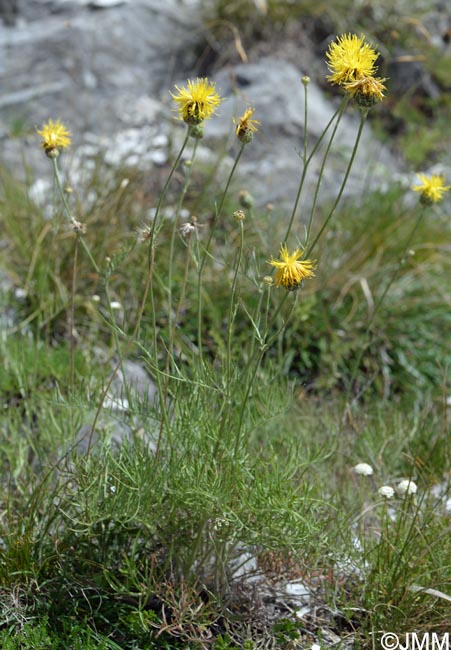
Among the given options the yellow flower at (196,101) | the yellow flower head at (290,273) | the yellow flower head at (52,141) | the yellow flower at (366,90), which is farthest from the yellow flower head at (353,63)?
the yellow flower head at (52,141)

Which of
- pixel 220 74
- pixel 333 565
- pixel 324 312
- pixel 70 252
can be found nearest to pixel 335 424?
pixel 333 565

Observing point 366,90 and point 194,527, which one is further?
point 194,527

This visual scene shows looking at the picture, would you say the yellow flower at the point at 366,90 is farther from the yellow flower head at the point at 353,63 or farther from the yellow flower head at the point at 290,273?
the yellow flower head at the point at 290,273

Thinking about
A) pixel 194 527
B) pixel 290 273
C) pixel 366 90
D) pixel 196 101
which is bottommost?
pixel 194 527

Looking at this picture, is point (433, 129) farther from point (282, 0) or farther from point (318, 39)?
point (282, 0)

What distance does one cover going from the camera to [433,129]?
20.0ft

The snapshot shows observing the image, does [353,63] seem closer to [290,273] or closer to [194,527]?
[290,273]

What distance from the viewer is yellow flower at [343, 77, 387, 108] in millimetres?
1425

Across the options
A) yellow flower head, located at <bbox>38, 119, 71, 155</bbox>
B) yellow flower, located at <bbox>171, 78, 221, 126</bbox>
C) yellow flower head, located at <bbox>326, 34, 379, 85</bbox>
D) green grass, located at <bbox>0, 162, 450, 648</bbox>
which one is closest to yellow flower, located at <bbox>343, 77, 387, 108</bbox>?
yellow flower head, located at <bbox>326, 34, 379, 85</bbox>

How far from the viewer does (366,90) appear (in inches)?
56.4

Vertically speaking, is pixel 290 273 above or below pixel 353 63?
below

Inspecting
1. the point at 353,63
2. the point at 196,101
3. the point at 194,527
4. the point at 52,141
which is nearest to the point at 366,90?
the point at 353,63

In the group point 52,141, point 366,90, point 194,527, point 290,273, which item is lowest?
point 194,527

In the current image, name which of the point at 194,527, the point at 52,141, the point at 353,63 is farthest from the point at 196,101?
the point at 194,527
